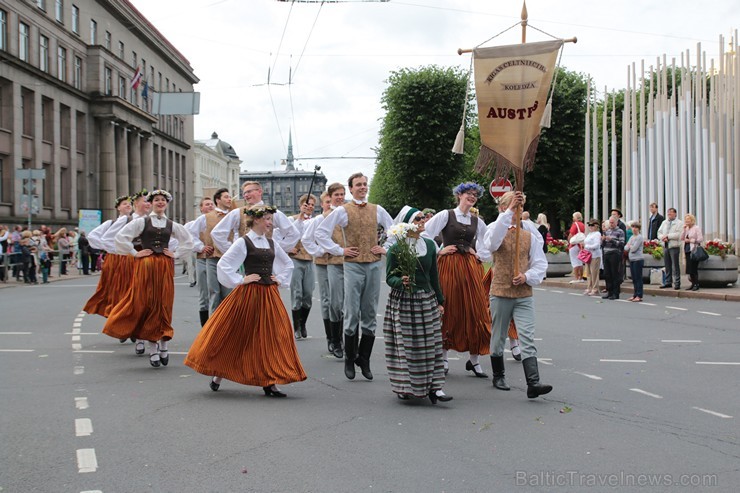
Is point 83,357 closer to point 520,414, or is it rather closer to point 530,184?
point 520,414

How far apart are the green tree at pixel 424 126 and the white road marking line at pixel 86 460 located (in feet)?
137

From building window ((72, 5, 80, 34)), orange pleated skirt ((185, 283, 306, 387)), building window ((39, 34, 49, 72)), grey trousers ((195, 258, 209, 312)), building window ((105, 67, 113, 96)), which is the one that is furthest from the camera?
building window ((105, 67, 113, 96))

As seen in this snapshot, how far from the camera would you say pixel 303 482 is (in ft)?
15.6

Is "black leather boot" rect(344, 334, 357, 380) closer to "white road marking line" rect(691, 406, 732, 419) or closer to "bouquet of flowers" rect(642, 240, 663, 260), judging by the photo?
"white road marking line" rect(691, 406, 732, 419)

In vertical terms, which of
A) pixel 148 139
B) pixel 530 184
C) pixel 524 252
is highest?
pixel 148 139

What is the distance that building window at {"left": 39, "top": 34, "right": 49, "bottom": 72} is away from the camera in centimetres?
4159

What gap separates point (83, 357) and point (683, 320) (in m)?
9.85

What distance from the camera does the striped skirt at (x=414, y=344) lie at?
23.2ft

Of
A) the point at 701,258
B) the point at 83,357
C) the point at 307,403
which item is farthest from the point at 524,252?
the point at 701,258

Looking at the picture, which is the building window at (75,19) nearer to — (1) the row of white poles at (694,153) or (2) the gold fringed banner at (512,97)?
A: (1) the row of white poles at (694,153)

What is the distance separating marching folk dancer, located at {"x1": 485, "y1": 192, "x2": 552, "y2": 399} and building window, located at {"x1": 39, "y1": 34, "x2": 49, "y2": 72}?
39.4 metres

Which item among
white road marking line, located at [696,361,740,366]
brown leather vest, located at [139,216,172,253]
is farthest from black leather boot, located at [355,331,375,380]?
white road marking line, located at [696,361,740,366]

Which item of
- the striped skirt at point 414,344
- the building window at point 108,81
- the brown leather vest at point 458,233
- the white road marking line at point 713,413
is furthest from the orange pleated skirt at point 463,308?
the building window at point 108,81

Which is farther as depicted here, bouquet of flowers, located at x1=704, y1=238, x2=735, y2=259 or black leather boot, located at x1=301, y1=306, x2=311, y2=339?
bouquet of flowers, located at x1=704, y1=238, x2=735, y2=259
